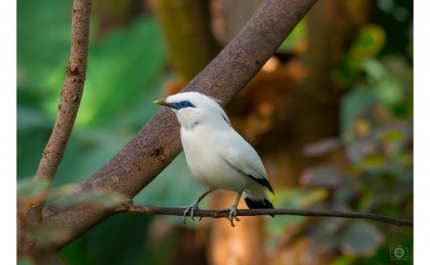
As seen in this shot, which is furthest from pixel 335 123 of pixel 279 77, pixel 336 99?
pixel 279 77

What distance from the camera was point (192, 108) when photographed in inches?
28.2

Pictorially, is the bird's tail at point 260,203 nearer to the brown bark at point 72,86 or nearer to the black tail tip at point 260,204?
the black tail tip at point 260,204

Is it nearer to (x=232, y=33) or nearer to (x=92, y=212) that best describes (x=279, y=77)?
(x=232, y=33)

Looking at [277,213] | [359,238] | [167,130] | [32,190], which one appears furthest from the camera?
[359,238]

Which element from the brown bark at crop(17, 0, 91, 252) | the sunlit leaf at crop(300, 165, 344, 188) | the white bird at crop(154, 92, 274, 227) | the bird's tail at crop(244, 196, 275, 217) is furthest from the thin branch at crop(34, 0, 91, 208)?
the sunlit leaf at crop(300, 165, 344, 188)

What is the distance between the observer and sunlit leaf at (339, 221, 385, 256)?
116 centimetres

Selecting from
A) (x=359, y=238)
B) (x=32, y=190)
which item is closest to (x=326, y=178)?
(x=359, y=238)

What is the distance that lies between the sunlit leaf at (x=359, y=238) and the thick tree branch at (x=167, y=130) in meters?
0.49

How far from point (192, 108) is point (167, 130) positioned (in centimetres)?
11

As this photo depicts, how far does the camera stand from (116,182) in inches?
31.2

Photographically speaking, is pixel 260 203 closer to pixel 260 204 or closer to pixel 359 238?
pixel 260 204

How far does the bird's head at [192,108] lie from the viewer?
2.33 ft

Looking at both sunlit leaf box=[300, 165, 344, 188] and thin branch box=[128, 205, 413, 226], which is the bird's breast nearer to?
thin branch box=[128, 205, 413, 226]

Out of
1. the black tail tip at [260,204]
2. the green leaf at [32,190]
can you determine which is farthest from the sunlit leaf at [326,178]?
the green leaf at [32,190]
